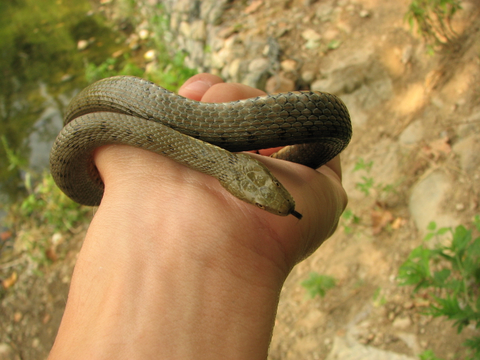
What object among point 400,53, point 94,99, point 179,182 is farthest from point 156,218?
point 400,53

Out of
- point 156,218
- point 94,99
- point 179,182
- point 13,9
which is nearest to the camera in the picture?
point 156,218

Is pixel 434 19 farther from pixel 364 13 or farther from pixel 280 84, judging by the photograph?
pixel 280 84

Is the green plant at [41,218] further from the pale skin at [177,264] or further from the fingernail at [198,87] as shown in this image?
the pale skin at [177,264]

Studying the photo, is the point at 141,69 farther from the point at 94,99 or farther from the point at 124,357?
the point at 124,357

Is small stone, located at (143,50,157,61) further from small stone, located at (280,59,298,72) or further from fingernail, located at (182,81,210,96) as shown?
fingernail, located at (182,81,210,96)

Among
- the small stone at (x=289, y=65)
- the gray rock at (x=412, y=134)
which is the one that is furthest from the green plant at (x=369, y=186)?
the small stone at (x=289, y=65)

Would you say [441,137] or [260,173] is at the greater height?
[260,173]

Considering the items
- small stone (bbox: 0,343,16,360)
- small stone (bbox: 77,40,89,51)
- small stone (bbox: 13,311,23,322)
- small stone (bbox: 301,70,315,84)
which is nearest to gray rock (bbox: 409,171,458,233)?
small stone (bbox: 301,70,315,84)
